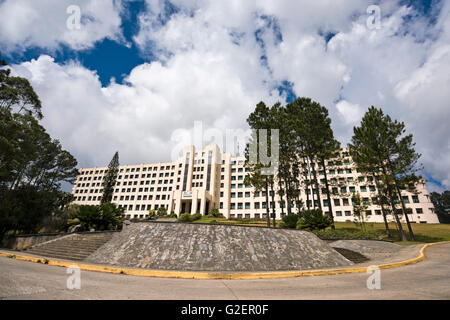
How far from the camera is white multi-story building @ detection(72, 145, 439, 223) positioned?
163 ft

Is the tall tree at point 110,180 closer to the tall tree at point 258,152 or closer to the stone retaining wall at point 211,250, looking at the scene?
the tall tree at point 258,152

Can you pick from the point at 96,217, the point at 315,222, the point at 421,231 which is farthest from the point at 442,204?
the point at 96,217

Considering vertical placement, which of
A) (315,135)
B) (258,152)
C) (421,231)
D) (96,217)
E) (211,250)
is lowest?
(211,250)

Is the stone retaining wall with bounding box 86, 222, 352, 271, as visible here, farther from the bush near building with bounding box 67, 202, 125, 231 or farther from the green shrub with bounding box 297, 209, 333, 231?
the bush near building with bounding box 67, 202, 125, 231

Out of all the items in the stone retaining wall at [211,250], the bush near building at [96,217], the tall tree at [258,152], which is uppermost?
the tall tree at [258,152]

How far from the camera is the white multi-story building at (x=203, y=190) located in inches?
1955

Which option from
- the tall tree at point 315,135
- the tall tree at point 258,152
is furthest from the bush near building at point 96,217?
the tall tree at point 315,135

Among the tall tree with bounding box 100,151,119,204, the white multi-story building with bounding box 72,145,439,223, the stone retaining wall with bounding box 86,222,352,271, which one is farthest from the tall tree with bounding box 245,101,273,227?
the tall tree with bounding box 100,151,119,204

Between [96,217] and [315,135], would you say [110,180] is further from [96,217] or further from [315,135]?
[315,135]

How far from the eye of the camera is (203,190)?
182 ft

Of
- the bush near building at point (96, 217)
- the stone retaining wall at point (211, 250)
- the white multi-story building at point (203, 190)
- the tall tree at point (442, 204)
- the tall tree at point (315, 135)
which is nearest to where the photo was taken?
the stone retaining wall at point (211, 250)

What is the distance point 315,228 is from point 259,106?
16898 mm

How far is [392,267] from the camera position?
994 cm
